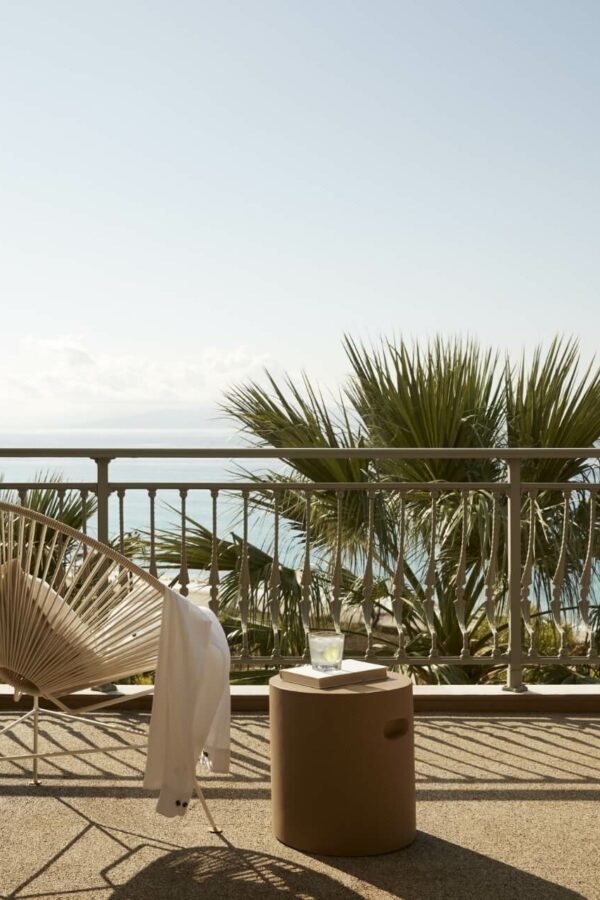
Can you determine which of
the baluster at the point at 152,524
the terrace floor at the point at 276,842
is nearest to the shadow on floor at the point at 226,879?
the terrace floor at the point at 276,842

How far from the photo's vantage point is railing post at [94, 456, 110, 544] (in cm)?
432

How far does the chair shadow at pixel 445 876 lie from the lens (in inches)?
94.4

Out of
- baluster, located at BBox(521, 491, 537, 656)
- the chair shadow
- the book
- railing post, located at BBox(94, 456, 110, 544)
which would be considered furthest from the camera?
baluster, located at BBox(521, 491, 537, 656)

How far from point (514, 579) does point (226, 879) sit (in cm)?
226

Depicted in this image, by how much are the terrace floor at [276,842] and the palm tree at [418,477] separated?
1521 mm

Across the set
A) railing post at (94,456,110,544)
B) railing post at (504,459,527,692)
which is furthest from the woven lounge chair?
railing post at (504,459,527,692)

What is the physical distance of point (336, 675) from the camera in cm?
272

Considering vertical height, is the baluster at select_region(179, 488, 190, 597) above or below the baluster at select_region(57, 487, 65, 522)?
below

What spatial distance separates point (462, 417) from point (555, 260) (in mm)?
16778

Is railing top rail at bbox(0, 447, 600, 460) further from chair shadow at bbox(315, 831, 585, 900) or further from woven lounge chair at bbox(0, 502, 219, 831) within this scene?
chair shadow at bbox(315, 831, 585, 900)

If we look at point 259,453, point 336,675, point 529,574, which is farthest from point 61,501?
point 529,574

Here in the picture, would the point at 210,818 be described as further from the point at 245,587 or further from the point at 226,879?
the point at 245,587

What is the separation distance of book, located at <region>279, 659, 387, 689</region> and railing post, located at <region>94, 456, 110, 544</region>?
177cm

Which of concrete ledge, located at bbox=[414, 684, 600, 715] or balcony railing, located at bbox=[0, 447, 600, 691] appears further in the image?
balcony railing, located at bbox=[0, 447, 600, 691]
